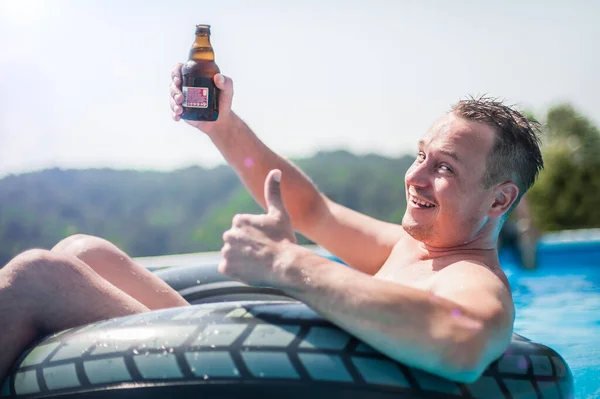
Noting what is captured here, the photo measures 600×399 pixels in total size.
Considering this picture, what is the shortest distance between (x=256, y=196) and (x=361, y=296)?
1404mm

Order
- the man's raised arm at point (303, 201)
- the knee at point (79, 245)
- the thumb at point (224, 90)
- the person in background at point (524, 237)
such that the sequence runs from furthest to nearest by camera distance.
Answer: the person in background at point (524, 237), the man's raised arm at point (303, 201), the thumb at point (224, 90), the knee at point (79, 245)

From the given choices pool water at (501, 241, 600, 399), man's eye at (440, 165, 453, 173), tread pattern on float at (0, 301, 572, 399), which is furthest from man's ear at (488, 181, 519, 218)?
pool water at (501, 241, 600, 399)

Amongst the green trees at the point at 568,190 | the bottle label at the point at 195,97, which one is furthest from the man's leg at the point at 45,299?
the green trees at the point at 568,190

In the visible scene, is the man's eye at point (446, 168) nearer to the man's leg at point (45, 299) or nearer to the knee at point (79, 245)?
the man's leg at point (45, 299)

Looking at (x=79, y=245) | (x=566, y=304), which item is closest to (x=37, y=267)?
(x=79, y=245)

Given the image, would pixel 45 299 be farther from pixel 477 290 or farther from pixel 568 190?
pixel 568 190

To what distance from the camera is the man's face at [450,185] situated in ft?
7.15

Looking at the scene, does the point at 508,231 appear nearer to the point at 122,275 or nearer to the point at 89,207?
the point at 122,275

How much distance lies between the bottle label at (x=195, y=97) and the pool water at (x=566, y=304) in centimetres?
197

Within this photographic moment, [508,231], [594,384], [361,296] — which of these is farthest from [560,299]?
[361,296]

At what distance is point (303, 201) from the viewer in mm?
3010

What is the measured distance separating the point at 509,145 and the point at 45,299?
1.37m

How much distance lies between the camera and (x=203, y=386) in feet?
5.51

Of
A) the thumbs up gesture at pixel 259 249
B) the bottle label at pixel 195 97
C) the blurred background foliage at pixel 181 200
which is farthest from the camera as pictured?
the blurred background foliage at pixel 181 200
